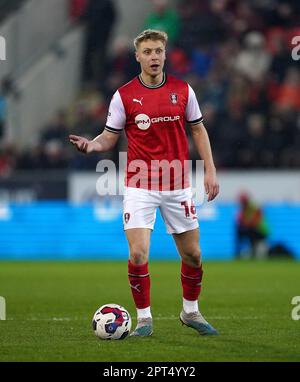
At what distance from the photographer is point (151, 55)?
8688 millimetres

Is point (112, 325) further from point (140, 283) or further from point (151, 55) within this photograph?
point (151, 55)

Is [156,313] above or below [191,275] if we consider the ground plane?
below

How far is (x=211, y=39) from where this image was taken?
2319cm

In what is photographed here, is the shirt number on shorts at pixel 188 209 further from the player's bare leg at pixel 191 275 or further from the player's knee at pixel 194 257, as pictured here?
the player's knee at pixel 194 257

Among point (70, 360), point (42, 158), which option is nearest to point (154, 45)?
point (70, 360)

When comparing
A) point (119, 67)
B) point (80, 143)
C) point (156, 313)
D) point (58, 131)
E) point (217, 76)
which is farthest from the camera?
point (119, 67)

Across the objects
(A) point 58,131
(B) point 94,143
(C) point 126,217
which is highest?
(B) point 94,143

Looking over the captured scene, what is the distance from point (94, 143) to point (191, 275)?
137 centimetres

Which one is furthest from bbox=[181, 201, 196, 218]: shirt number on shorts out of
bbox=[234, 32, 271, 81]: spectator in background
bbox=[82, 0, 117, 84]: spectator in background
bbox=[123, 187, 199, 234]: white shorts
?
bbox=[82, 0, 117, 84]: spectator in background

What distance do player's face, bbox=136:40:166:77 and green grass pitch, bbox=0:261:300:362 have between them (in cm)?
216

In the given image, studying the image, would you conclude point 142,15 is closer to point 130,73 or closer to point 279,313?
point 130,73

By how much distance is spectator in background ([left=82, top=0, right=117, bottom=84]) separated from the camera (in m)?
23.4

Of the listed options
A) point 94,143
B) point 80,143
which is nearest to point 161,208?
point 94,143

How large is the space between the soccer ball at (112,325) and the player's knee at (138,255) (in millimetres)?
421
